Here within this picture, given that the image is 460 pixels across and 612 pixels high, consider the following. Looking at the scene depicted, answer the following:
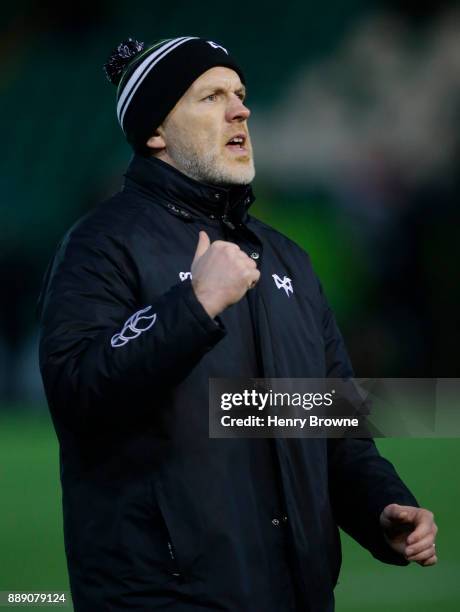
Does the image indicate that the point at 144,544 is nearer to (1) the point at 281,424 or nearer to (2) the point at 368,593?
(1) the point at 281,424

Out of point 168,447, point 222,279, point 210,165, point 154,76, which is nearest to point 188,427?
point 168,447

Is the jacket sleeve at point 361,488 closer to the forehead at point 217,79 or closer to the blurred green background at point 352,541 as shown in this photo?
the forehead at point 217,79

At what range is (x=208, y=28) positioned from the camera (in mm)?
10055

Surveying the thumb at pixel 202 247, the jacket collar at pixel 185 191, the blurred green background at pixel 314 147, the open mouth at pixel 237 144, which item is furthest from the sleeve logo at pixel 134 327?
the blurred green background at pixel 314 147

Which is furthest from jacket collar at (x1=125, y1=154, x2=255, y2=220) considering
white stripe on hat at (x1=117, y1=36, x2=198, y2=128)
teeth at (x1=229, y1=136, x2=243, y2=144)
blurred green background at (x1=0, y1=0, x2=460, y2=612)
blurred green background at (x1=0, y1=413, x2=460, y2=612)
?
blurred green background at (x1=0, y1=0, x2=460, y2=612)

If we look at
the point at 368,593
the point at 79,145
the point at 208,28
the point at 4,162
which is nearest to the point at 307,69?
the point at 208,28

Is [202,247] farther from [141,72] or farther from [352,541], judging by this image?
[352,541]

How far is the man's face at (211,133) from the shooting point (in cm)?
222

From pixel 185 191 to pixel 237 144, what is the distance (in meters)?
0.21

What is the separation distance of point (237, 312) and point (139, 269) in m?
0.19

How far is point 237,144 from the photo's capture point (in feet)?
7.54

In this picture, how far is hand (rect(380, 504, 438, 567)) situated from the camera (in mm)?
2002

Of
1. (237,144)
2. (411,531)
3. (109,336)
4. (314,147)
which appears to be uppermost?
(314,147)

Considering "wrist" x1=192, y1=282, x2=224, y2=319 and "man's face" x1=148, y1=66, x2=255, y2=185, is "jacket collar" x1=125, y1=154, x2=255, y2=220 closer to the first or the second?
"man's face" x1=148, y1=66, x2=255, y2=185
